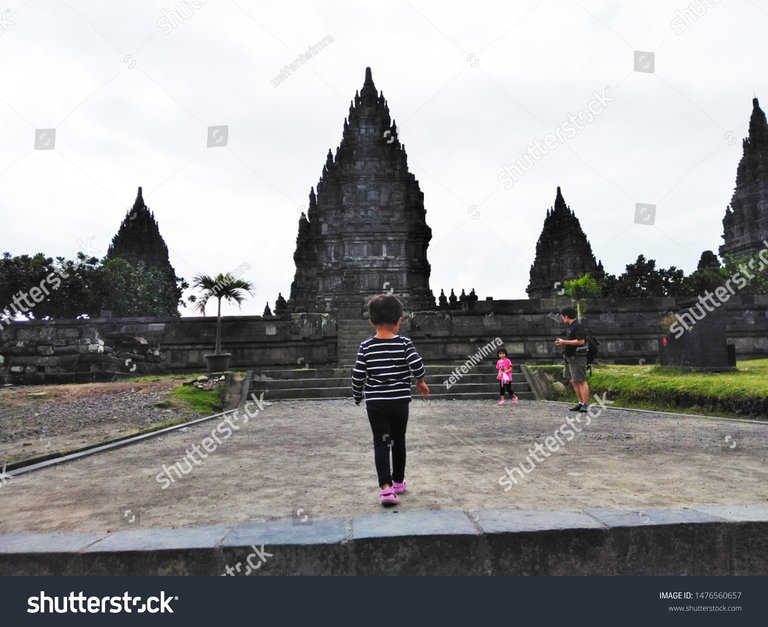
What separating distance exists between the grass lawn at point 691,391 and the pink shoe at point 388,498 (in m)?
6.21

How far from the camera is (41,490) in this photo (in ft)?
12.1

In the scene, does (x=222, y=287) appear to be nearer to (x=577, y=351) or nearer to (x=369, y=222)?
(x=577, y=351)

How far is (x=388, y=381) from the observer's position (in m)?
3.34

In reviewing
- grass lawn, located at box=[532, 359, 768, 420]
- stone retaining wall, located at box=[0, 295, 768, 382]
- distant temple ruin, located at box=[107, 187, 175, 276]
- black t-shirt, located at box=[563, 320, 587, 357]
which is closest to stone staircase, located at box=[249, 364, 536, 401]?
grass lawn, located at box=[532, 359, 768, 420]

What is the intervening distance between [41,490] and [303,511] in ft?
7.09

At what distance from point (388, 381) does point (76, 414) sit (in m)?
6.95

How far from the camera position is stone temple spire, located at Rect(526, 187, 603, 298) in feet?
159

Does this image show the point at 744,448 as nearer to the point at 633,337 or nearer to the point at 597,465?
the point at 597,465

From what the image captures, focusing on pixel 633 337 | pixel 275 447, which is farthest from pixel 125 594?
pixel 633 337

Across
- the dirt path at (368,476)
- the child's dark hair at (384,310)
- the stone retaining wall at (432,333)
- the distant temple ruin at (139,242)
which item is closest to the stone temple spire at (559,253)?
the stone retaining wall at (432,333)

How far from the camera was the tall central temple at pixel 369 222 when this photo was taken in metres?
34.8

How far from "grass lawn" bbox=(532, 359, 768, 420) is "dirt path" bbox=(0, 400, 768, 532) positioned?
2.90ft

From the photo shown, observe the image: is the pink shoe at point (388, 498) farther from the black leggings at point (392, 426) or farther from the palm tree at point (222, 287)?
the palm tree at point (222, 287)

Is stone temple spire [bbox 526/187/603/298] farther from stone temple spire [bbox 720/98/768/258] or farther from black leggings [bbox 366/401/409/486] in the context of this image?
black leggings [bbox 366/401/409/486]
